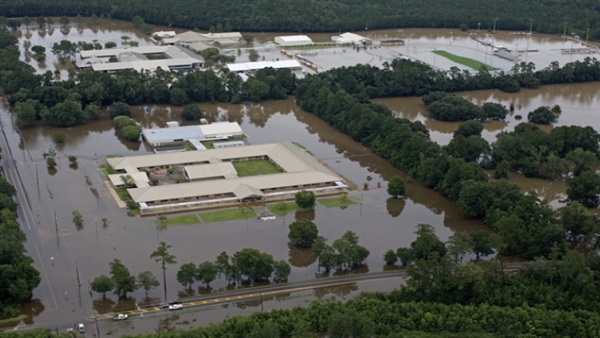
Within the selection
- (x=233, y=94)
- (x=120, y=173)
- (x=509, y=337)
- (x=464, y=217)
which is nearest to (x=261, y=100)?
(x=233, y=94)

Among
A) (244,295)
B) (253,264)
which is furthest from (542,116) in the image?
(244,295)

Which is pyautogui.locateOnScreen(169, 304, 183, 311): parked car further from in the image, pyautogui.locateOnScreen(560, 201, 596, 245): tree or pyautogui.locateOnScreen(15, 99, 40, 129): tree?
pyautogui.locateOnScreen(15, 99, 40, 129): tree

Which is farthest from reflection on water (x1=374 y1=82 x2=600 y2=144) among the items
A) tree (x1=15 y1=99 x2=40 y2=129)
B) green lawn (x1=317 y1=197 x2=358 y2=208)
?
tree (x1=15 y1=99 x2=40 y2=129)

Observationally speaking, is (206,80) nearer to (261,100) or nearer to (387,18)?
(261,100)

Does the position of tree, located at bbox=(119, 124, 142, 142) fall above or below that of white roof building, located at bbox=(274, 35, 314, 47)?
below

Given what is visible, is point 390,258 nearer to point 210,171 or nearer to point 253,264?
point 253,264
